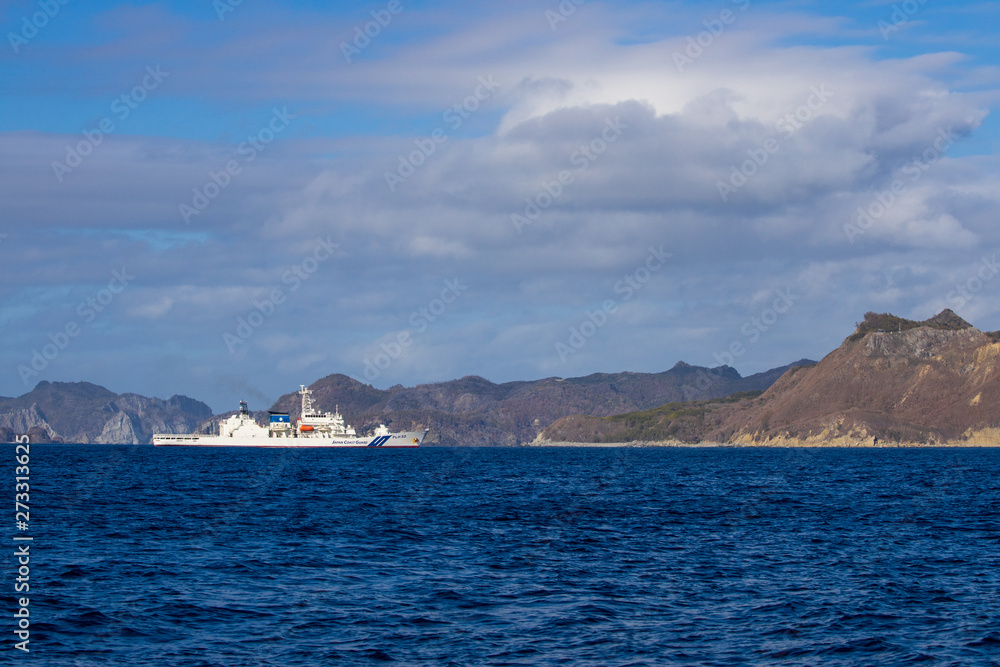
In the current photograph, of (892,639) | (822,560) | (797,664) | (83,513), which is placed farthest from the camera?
(83,513)

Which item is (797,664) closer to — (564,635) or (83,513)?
(564,635)

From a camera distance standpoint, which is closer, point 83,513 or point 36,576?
point 36,576

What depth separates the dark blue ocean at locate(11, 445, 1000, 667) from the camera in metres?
28.9

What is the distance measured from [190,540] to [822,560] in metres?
34.3

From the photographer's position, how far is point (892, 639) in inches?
1185

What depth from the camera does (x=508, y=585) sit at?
38562mm

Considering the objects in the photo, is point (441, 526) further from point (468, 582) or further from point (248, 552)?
point (468, 582)

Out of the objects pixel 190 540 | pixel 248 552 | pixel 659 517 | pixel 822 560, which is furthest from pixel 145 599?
pixel 659 517

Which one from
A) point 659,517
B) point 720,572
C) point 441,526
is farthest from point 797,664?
point 659,517

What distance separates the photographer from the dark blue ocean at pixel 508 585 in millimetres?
28891

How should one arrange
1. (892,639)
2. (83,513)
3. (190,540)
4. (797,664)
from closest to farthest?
(797,664)
(892,639)
(190,540)
(83,513)

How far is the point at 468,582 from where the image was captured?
3916cm

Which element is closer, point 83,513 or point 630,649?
point 630,649

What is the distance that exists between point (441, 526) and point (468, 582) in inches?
784
